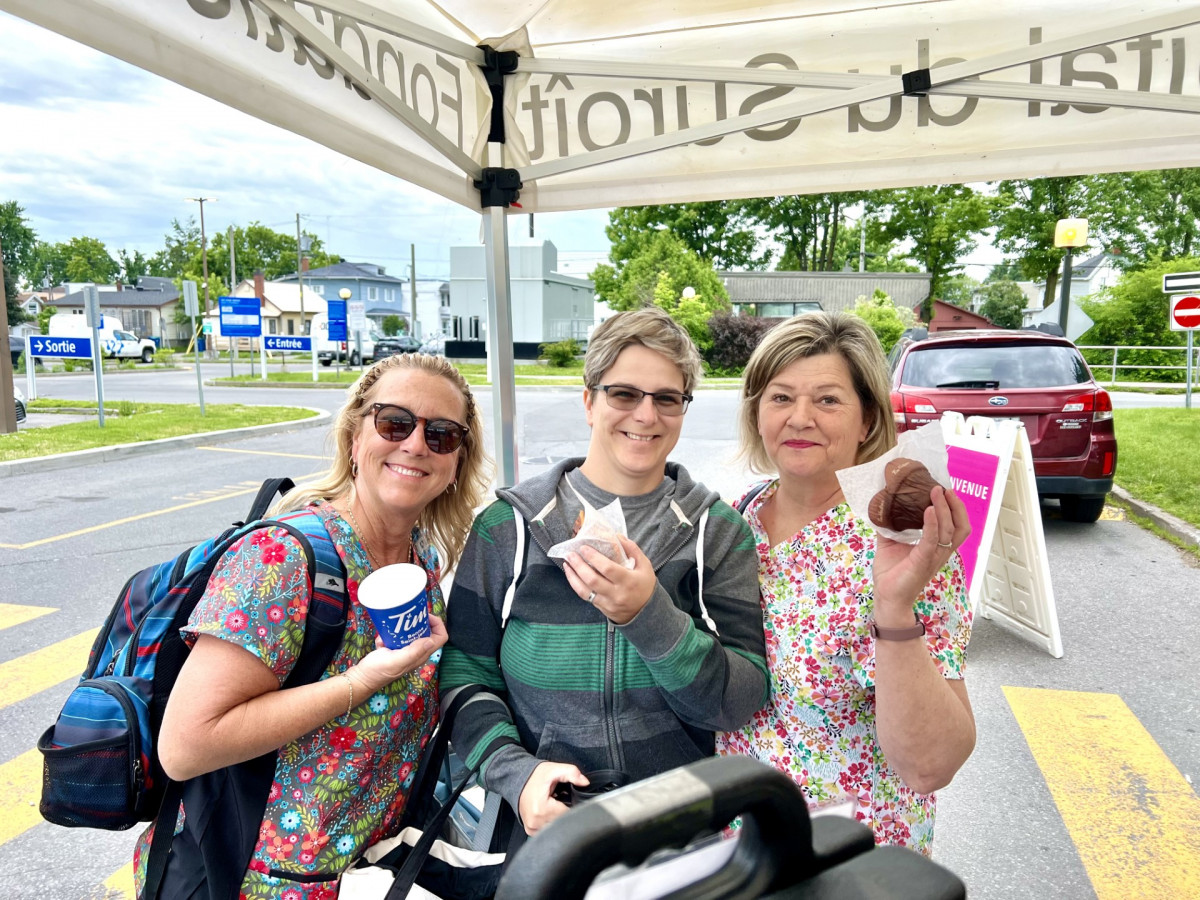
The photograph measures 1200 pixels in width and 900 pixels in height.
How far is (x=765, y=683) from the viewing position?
5.41 feet

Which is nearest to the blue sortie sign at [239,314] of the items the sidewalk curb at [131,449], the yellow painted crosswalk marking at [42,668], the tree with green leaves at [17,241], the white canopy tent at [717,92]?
the sidewalk curb at [131,449]

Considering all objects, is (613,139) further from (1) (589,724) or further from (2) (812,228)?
(2) (812,228)

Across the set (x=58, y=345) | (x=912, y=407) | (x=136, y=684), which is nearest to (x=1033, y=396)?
(x=912, y=407)

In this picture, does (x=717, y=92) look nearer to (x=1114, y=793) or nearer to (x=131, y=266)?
(x=1114, y=793)

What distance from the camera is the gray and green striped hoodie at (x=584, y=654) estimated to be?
1.56 metres

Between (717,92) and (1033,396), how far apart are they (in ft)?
17.8

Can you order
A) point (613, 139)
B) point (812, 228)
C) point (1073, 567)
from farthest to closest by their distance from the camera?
point (812, 228), point (1073, 567), point (613, 139)

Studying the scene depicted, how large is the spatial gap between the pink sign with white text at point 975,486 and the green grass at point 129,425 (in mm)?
12074

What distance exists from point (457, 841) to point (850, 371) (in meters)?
1.43

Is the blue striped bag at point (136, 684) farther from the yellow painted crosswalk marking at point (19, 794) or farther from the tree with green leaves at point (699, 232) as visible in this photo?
the tree with green leaves at point (699, 232)

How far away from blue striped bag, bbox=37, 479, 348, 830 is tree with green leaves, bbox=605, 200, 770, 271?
129ft

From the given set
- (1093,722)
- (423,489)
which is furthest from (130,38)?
(1093,722)

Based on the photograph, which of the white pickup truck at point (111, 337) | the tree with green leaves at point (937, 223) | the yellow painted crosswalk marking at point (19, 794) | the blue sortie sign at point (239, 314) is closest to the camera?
the yellow painted crosswalk marking at point (19, 794)

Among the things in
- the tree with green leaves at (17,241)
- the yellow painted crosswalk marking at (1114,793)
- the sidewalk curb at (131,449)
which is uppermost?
the tree with green leaves at (17,241)
